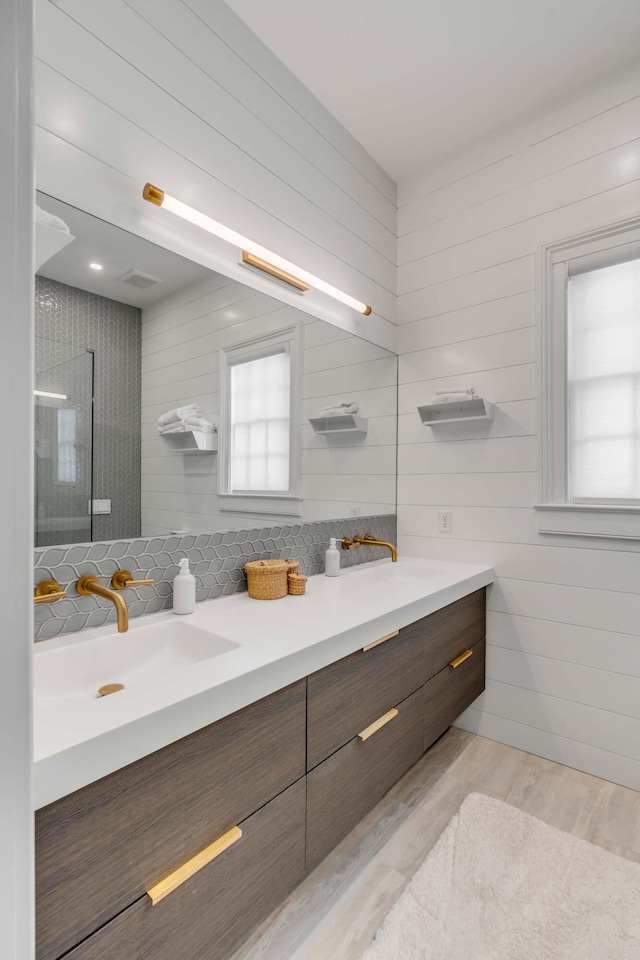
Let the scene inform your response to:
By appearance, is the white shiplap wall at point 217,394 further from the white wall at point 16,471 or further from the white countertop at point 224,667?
the white wall at point 16,471

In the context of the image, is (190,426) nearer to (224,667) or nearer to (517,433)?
(224,667)

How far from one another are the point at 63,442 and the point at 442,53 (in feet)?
6.47

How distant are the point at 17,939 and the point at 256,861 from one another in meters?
0.63

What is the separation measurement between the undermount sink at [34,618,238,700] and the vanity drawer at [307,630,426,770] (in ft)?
0.85

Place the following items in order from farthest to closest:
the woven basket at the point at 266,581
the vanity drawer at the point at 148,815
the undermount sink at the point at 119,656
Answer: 1. the woven basket at the point at 266,581
2. the undermount sink at the point at 119,656
3. the vanity drawer at the point at 148,815

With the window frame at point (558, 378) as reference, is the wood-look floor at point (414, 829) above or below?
below

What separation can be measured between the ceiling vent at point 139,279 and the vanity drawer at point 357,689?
1152 mm

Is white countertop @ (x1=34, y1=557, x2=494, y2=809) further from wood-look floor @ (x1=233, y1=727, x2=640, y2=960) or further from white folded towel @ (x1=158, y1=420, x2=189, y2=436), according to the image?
wood-look floor @ (x1=233, y1=727, x2=640, y2=960)

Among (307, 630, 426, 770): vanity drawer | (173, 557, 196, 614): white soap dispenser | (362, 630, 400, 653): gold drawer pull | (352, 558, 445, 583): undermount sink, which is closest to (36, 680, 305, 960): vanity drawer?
(307, 630, 426, 770): vanity drawer

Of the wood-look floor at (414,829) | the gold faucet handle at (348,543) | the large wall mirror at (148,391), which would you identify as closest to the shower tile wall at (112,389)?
the large wall mirror at (148,391)

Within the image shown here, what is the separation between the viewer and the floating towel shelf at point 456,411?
2129 mm

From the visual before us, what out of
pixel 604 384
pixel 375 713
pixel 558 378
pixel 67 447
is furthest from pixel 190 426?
pixel 604 384

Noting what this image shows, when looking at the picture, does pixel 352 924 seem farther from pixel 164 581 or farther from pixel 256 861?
pixel 164 581

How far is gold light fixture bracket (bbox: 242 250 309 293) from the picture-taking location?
1.64 m
